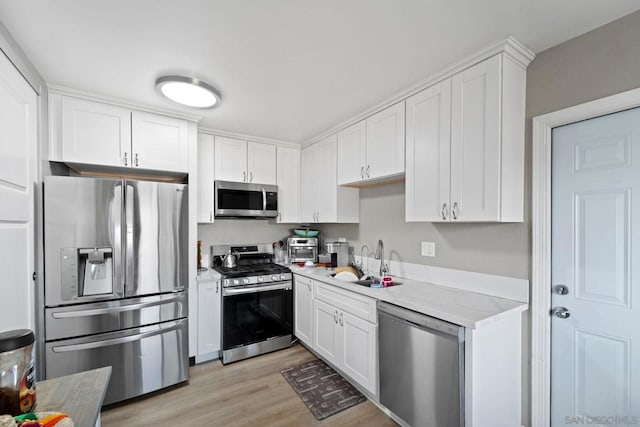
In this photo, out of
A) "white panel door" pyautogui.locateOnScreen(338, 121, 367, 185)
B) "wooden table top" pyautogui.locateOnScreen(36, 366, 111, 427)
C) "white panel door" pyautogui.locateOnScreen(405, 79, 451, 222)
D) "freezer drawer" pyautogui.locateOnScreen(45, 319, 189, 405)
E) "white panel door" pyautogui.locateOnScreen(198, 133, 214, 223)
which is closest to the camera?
"wooden table top" pyautogui.locateOnScreen(36, 366, 111, 427)

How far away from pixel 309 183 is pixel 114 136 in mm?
1988

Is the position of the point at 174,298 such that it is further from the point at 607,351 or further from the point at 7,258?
the point at 607,351

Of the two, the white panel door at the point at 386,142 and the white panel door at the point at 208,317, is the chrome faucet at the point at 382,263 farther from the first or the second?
the white panel door at the point at 208,317

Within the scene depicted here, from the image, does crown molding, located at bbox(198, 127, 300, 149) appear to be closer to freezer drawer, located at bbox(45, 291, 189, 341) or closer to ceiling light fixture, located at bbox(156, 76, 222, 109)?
ceiling light fixture, located at bbox(156, 76, 222, 109)

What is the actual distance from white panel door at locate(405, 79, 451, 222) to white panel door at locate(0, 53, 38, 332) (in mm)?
2446

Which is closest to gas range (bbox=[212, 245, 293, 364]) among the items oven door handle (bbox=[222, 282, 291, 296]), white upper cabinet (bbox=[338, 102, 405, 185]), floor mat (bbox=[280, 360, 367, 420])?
oven door handle (bbox=[222, 282, 291, 296])

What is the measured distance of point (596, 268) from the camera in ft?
5.11

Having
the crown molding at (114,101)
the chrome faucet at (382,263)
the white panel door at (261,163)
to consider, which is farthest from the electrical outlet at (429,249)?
the crown molding at (114,101)

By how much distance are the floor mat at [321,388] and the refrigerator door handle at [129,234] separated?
158 cm

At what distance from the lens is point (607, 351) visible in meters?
1.52

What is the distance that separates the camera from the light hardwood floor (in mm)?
2023

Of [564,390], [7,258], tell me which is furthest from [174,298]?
[564,390]

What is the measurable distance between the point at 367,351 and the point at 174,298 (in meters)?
1.67

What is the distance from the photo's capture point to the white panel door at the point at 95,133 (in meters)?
2.20
